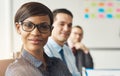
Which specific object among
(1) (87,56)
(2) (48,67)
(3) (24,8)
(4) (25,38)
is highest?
(3) (24,8)

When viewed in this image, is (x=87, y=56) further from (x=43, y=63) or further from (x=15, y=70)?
(x=15, y=70)

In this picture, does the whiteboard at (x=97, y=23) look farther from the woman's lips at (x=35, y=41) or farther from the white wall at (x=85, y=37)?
the woman's lips at (x=35, y=41)

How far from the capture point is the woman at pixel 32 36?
0.78 m

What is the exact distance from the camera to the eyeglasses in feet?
2.61

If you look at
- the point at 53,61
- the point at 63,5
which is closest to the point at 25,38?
the point at 53,61

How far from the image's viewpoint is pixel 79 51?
2.19 metres

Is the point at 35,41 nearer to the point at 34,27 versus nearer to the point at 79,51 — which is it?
the point at 34,27

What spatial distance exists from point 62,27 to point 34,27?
0.77 meters

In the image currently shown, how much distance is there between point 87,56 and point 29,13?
1.43 meters

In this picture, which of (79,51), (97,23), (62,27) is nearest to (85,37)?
(97,23)

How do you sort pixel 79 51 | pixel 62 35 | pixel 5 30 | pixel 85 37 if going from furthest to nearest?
pixel 85 37
pixel 5 30
pixel 79 51
pixel 62 35

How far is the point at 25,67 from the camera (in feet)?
2.57

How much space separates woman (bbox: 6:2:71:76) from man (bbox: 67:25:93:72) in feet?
3.24

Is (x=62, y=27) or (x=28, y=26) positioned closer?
(x=28, y=26)
